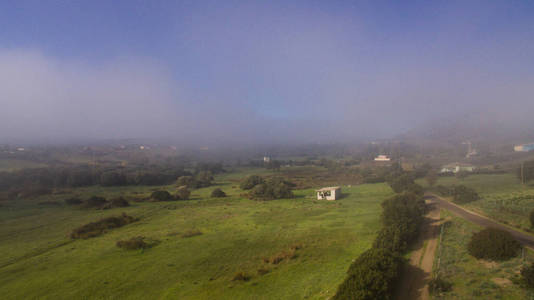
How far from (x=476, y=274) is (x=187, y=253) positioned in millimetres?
19376

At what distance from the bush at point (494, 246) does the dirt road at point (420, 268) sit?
2.76m

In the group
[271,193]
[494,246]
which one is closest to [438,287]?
[494,246]

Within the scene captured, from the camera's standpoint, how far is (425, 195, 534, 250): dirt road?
20.3m

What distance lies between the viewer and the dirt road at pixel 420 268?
45.2 feet

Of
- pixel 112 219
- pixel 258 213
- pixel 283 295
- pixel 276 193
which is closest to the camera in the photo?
pixel 283 295

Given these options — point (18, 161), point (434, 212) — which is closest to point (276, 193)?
point (434, 212)

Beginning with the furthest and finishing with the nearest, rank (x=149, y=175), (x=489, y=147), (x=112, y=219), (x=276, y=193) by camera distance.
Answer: (x=489, y=147) < (x=149, y=175) < (x=276, y=193) < (x=112, y=219)

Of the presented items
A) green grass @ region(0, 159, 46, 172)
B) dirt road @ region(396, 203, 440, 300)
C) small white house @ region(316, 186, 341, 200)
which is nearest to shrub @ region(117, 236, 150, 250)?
dirt road @ region(396, 203, 440, 300)

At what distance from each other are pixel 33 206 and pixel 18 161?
50537 mm

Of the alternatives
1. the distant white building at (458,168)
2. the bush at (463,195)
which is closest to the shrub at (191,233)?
the bush at (463,195)

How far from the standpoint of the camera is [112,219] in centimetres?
2948

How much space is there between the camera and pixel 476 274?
14695 mm

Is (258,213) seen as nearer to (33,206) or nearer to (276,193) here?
(276,193)

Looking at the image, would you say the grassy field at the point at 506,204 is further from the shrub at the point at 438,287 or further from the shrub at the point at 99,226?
the shrub at the point at 99,226
